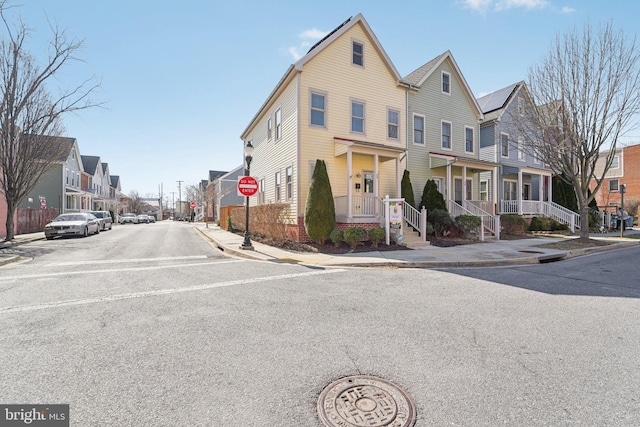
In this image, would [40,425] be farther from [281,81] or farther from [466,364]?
[281,81]

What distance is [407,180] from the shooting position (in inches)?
661

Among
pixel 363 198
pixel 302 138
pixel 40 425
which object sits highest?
pixel 302 138

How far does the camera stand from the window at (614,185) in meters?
36.8

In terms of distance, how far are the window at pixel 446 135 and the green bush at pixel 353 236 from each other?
34.8 feet

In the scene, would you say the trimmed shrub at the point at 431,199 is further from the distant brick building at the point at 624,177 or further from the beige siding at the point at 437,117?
the distant brick building at the point at 624,177

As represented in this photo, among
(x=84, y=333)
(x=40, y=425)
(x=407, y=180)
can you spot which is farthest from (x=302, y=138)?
(x=40, y=425)

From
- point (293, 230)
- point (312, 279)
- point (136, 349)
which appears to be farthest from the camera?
point (293, 230)

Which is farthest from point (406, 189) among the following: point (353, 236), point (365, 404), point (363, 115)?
point (365, 404)

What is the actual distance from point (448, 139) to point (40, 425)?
21.6 m

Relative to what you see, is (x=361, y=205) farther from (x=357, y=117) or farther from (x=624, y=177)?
(x=624, y=177)

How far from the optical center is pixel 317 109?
602 inches

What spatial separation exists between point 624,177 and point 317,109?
134ft

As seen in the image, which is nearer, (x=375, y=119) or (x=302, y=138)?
(x=302, y=138)

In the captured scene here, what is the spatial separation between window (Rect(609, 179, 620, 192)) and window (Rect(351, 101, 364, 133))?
38.3m
